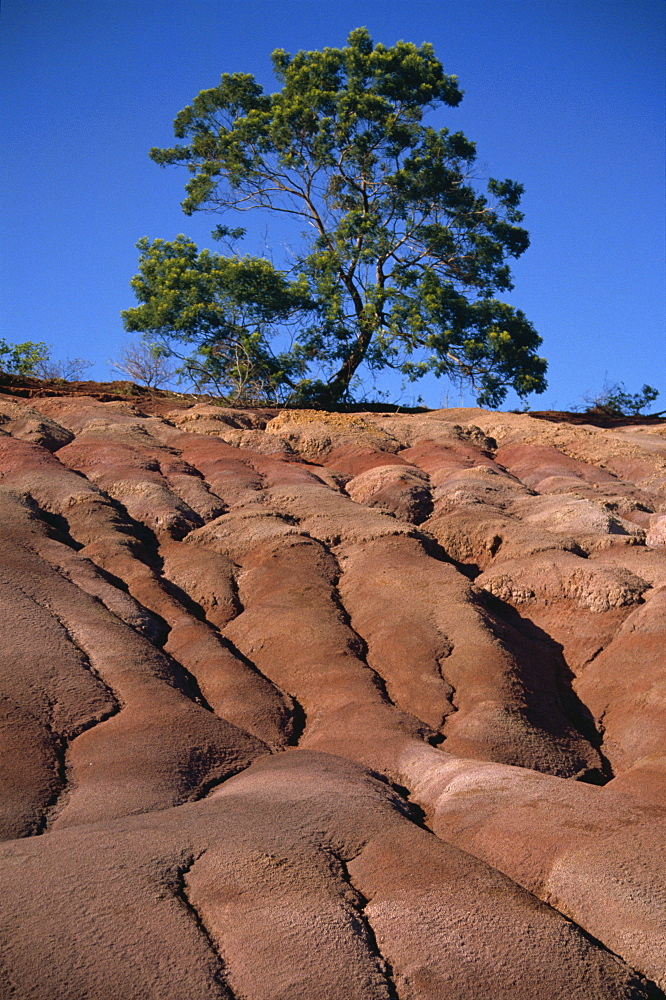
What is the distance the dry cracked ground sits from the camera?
4355 millimetres

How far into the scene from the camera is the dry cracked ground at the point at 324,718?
171 inches

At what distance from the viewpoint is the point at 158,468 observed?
1606cm

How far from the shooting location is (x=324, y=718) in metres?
8.86

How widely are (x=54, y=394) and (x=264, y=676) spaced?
48.1ft

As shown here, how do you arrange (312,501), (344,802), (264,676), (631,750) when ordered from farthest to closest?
(312,501) < (264,676) < (631,750) < (344,802)

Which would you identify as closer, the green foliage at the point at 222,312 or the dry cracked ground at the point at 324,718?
the dry cracked ground at the point at 324,718

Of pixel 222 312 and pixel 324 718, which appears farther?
pixel 222 312

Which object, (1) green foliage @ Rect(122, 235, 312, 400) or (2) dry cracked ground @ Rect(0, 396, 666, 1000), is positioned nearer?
(2) dry cracked ground @ Rect(0, 396, 666, 1000)

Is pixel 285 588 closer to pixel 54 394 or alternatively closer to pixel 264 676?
pixel 264 676

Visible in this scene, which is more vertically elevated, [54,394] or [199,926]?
[54,394]

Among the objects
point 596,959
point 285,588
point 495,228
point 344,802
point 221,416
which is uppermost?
point 495,228

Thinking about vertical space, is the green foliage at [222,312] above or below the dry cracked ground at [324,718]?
above

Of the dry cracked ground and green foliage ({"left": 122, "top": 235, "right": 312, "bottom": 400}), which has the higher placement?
green foliage ({"left": 122, "top": 235, "right": 312, "bottom": 400})

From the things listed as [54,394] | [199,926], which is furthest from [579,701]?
[54,394]
